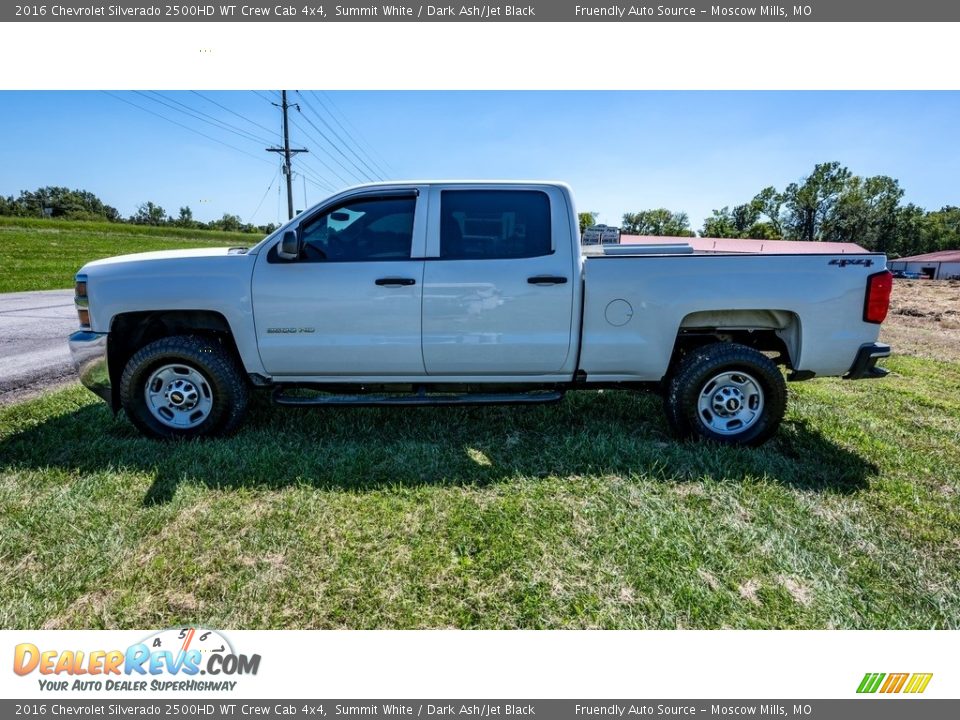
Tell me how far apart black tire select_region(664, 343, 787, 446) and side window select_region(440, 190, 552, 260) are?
146cm

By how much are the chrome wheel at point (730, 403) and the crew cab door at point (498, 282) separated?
1128 millimetres

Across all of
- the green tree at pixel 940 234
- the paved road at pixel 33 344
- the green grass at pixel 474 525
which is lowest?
the green grass at pixel 474 525

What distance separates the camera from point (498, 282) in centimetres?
344

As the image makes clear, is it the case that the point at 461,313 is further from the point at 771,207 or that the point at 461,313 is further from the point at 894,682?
the point at 771,207

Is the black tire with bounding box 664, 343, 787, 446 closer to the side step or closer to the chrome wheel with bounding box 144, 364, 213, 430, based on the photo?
the side step

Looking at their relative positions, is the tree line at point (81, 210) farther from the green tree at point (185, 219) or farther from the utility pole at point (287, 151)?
the utility pole at point (287, 151)

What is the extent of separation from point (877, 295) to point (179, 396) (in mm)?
5252

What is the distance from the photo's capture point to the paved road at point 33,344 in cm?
509

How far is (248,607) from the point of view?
82.8 inches

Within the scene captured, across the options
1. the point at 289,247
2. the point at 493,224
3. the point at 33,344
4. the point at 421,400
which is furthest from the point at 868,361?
the point at 33,344

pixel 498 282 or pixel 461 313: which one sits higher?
pixel 498 282

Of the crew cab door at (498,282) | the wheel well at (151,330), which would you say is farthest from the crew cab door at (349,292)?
the wheel well at (151,330)

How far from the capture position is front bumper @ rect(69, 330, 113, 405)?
3525mm

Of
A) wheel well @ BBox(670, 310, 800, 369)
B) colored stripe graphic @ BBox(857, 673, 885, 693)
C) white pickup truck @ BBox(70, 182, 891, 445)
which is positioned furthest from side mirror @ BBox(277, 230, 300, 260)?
colored stripe graphic @ BBox(857, 673, 885, 693)
